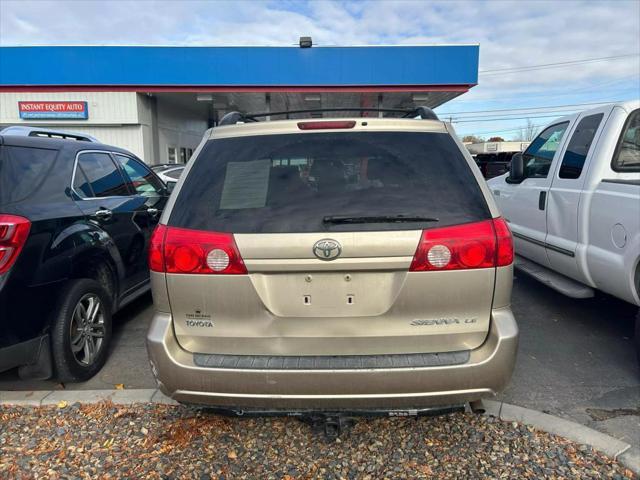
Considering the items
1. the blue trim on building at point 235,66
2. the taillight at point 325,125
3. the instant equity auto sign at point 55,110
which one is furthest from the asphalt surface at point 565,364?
the instant equity auto sign at point 55,110

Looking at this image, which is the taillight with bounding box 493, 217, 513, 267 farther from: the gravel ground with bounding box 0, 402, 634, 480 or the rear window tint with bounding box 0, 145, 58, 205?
the rear window tint with bounding box 0, 145, 58, 205

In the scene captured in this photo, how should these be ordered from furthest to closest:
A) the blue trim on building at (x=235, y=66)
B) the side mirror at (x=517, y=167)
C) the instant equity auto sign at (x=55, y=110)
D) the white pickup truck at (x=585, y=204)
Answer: the instant equity auto sign at (x=55, y=110) → the blue trim on building at (x=235, y=66) → the side mirror at (x=517, y=167) → the white pickup truck at (x=585, y=204)

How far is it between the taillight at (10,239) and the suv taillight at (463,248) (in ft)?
8.07

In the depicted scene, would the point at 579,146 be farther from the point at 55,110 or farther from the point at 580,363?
the point at 55,110

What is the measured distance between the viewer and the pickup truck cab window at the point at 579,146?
4.18m

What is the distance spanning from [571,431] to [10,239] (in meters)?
3.60

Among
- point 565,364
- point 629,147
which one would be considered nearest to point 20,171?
point 565,364

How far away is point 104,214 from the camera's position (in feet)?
13.0

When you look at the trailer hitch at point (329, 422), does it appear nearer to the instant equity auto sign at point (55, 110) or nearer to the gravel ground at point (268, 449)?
the gravel ground at point (268, 449)

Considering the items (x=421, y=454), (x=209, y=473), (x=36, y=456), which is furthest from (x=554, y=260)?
(x=36, y=456)

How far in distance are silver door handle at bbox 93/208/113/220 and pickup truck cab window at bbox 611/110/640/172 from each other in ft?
14.4

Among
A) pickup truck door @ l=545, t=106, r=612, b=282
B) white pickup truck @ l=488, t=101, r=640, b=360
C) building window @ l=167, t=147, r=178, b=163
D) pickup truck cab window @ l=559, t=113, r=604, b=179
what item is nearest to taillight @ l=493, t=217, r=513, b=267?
white pickup truck @ l=488, t=101, r=640, b=360

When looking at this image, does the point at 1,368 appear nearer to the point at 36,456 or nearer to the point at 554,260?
Result: the point at 36,456

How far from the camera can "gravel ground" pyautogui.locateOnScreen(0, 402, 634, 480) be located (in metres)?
2.47
